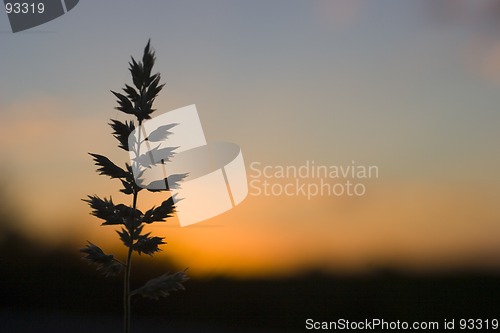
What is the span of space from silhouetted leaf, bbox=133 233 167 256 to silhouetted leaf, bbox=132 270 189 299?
34 cm

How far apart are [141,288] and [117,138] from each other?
174cm

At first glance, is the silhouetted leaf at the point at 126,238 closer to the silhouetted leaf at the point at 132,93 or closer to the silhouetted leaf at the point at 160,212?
the silhouetted leaf at the point at 160,212

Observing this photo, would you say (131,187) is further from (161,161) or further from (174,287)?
(174,287)

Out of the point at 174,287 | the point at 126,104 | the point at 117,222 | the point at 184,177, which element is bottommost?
the point at 174,287

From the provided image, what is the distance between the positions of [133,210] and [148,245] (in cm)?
43

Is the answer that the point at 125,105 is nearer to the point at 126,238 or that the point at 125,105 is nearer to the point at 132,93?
the point at 132,93

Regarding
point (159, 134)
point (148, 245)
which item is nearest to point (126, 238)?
point (148, 245)

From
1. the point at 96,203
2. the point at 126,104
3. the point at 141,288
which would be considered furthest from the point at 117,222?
the point at 126,104

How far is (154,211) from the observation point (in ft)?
25.1

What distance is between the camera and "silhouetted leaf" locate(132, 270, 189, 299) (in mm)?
7609

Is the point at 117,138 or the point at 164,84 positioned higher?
the point at 164,84

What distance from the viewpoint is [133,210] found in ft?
25.2

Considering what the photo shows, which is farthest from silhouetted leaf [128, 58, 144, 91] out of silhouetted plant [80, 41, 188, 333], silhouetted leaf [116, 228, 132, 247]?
silhouetted leaf [116, 228, 132, 247]

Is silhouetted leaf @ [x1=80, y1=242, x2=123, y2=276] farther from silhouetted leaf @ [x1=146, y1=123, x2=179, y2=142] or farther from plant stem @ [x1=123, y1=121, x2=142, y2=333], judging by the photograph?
silhouetted leaf @ [x1=146, y1=123, x2=179, y2=142]
